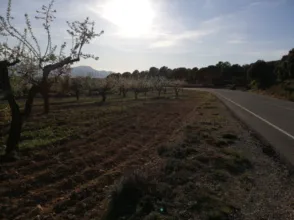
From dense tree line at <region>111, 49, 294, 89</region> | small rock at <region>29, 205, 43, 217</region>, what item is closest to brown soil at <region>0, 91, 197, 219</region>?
small rock at <region>29, 205, 43, 217</region>

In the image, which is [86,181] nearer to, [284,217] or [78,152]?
[78,152]

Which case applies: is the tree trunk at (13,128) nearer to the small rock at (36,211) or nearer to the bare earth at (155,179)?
the bare earth at (155,179)

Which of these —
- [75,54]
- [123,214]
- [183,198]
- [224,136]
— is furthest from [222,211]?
[75,54]

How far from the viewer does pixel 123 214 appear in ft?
20.1

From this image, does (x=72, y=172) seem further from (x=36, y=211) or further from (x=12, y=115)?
(x=12, y=115)

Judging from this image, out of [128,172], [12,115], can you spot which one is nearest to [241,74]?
[12,115]

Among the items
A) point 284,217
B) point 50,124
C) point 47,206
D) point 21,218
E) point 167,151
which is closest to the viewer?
point 284,217

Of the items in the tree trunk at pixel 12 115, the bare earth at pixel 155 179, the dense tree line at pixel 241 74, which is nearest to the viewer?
the bare earth at pixel 155 179

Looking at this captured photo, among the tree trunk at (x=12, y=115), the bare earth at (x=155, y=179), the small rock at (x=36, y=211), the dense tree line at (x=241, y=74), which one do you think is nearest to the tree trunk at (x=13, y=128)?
the tree trunk at (x=12, y=115)

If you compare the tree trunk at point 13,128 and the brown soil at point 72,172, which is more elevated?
the tree trunk at point 13,128

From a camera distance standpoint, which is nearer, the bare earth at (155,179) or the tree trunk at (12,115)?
the bare earth at (155,179)

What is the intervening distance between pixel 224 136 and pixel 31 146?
27.7ft

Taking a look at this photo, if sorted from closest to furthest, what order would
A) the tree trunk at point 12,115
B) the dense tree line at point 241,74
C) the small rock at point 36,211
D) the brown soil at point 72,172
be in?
the small rock at point 36,211 → the brown soil at point 72,172 → the tree trunk at point 12,115 → the dense tree line at point 241,74

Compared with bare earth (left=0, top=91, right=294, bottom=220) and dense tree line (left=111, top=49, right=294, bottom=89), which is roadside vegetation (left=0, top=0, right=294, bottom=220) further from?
dense tree line (left=111, top=49, right=294, bottom=89)
